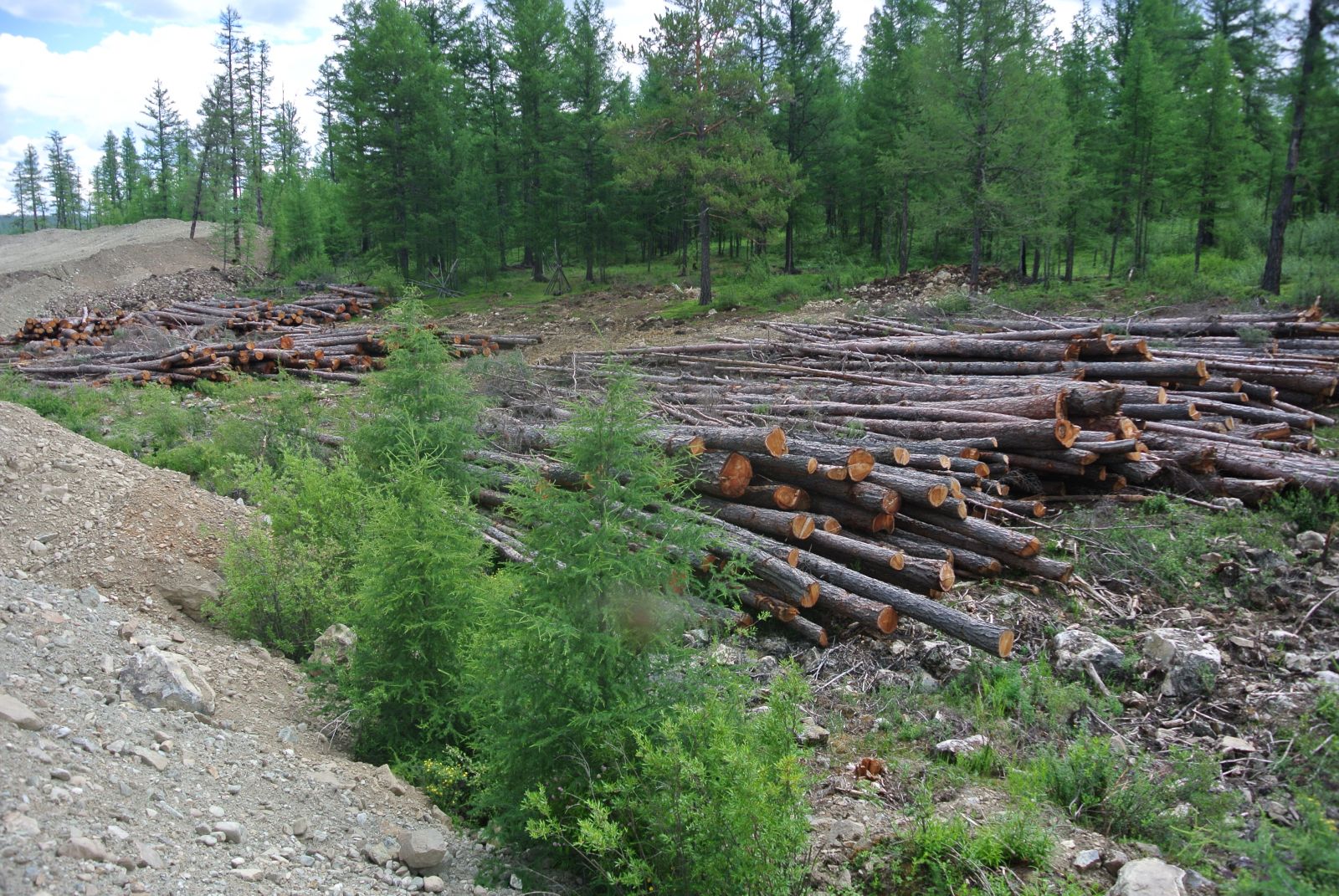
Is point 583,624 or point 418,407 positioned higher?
point 418,407

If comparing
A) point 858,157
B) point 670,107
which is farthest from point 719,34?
point 858,157

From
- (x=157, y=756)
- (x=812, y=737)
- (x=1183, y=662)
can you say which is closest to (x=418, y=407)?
(x=157, y=756)

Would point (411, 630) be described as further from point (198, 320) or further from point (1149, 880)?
point (198, 320)

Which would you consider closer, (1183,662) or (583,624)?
(583,624)

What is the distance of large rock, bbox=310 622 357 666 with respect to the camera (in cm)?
521

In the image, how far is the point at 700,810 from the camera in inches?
123

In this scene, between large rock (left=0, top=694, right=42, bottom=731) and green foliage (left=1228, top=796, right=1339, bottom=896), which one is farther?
large rock (left=0, top=694, right=42, bottom=731)

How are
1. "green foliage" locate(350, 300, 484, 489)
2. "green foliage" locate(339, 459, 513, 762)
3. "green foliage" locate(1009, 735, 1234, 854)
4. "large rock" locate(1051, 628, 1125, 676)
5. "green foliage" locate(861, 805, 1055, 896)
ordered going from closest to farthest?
1. "green foliage" locate(861, 805, 1055, 896)
2. "green foliage" locate(1009, 735, 1234, 854)
3. "green foliage" locate(339, 459, 513, 762)
4. "large rock" locate(1051, 628, 1125, 676)
5. "green foliage" locate(350, 300, 484, 489)

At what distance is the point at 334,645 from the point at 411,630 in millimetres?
993

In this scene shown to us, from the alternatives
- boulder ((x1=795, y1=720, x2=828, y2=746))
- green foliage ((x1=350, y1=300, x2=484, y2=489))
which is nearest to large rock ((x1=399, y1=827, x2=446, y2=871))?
boulder ((x1=795, y1=720, x2=828, y2=746))

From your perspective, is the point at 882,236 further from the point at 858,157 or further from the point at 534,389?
the point at 534,389

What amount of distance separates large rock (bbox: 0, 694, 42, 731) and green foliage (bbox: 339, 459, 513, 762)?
1.50 meters

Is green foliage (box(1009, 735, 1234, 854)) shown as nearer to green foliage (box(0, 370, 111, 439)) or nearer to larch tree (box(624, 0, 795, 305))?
green foliage (box(0, 370, 111, 439))

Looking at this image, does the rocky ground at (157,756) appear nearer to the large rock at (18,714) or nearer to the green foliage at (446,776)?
the large rock at (18,714)
